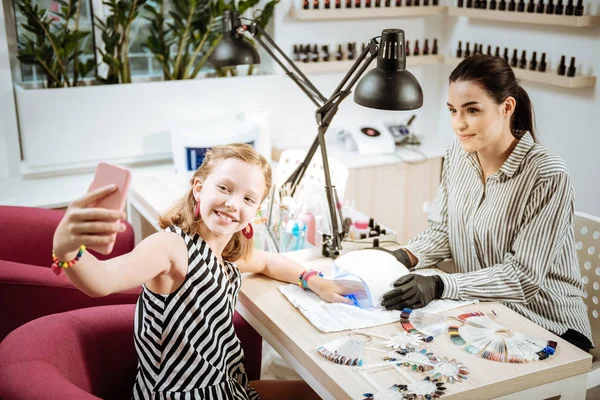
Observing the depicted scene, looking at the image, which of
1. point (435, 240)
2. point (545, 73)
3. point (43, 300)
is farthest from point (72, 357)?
point (545, 73)

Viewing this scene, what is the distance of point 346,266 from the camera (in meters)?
1.83

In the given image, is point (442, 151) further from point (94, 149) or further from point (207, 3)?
point (94, 149)

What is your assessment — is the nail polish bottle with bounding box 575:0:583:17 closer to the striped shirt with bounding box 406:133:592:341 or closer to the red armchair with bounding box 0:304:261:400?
the striped shirt with bounding box 406:133:592:341

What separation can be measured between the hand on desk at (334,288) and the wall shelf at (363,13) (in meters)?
2.04

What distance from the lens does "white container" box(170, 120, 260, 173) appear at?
3.14m

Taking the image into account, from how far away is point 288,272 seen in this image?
1.91 m

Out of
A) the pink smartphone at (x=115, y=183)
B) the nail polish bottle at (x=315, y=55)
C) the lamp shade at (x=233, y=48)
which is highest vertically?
the lamp shade at (x=233, y=48)

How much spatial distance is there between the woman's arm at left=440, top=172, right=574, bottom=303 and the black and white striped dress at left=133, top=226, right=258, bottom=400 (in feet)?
2.07

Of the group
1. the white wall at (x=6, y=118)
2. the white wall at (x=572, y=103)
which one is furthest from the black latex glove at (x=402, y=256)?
the white wall at (x=6, y=118)

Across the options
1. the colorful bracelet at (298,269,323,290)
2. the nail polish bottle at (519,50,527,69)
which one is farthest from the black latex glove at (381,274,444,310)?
the nail polish bottle at (519,50,527,69)

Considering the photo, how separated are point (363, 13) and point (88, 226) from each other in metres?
2.87

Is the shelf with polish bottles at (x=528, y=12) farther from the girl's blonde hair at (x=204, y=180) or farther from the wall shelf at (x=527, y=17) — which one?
the girl's blonde hair at (x=204, y=180)

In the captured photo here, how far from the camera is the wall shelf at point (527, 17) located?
305 cm

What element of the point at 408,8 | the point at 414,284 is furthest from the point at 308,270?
the point at 408,8
